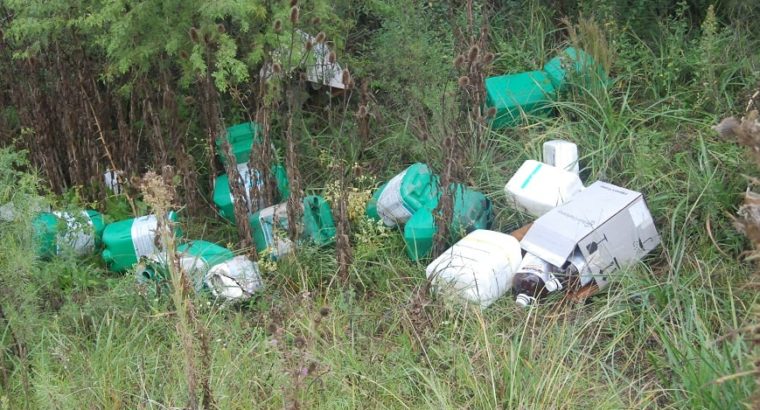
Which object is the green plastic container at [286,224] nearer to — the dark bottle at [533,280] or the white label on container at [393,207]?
the white label on container at [393,207]

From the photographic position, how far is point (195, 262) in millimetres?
3756

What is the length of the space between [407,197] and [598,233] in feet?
3.01

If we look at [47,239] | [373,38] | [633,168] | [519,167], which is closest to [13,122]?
[47,239]

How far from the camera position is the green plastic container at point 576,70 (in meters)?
4.70

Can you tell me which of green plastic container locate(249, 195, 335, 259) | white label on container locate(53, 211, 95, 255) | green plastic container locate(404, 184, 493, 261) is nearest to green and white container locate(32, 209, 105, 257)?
white label on container locate(53, 211, 95, 255)

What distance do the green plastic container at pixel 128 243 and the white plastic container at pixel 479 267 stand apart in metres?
1.31

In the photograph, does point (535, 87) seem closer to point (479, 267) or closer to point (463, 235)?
point (463, 235)

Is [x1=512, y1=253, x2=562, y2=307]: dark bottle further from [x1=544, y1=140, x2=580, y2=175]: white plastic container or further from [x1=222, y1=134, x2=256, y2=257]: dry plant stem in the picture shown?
[x1=222, y1=134, x2=256, y2=257]: dry plant stem

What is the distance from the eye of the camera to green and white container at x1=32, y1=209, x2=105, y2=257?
4.10 meters

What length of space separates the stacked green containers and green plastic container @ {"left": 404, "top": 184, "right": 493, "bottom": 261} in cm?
65

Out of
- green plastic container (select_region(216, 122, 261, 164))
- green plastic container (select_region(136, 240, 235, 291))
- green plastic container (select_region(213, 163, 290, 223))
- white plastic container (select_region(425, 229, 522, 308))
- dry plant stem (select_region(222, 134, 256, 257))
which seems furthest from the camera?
green plastic container (select_region(216, 122, 261, 164))

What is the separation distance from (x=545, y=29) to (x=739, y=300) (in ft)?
8.14

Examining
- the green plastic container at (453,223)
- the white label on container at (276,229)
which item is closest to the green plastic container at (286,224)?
the white label on container at (276,229)

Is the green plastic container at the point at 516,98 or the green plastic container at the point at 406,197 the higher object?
the green plastic container at the point at 516,98
